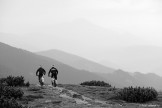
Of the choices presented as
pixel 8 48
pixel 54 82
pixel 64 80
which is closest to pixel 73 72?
pixel 64 80

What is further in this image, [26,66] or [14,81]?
[26,66]

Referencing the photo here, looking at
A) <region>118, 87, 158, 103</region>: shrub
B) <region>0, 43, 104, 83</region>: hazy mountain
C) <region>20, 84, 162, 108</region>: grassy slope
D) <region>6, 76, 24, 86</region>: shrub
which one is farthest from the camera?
<region>0, 43, 104, 83</region>: hazy mountain

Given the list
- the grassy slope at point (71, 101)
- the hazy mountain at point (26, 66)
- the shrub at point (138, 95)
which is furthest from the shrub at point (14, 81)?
the hazy mountain at point (26, 66)

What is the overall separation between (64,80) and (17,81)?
472 feet

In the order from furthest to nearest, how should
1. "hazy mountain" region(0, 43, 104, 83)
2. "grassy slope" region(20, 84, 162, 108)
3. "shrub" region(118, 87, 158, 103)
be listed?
"hazy mountain" region(0, 43, 104, 83)
"shrub" region(118, 87, 158, 103)
"grassy slope" region(20, 84, 162, 108)

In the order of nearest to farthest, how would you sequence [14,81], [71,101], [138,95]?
[71,101] < [138,95] < [14,81]

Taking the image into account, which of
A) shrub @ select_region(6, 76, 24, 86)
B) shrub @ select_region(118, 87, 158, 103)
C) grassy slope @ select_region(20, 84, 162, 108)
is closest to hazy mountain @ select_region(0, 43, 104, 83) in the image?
shrub @ select_region(6, 76, 24, 86)

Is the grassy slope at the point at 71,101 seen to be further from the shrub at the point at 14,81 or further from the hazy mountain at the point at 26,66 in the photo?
the hazy mountain at the point at 26,66

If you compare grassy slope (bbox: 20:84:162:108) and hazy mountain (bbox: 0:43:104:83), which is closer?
grassy slope (bbox: 20:84:162:108)

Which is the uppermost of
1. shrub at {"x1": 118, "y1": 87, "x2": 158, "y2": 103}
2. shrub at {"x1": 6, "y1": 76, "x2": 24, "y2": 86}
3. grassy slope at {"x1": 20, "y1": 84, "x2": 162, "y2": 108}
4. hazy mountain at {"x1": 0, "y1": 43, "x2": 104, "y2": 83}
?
hazy mountain at {"x1": 0, "y1": 43, "x2": 104, "y2": 83}

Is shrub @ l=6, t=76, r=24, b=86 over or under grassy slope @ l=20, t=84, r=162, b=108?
over

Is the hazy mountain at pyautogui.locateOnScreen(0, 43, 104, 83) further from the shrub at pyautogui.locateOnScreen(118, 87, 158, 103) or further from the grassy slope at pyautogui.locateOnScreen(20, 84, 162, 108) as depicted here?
the shrub at pyautogui.locateOnScreen(118, 87, 158, 103)

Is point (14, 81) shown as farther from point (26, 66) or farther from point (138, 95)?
point (26, 66)

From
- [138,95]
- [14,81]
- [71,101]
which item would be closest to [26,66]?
[14,81]
